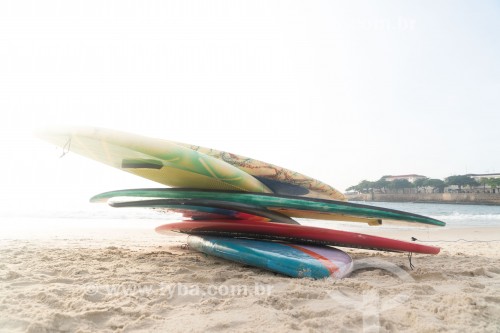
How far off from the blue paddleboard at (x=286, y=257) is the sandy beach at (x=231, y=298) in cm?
8

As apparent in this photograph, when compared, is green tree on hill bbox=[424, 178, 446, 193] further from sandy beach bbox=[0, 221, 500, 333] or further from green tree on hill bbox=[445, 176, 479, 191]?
sandy beach bbox=[0, 221, 500, 333]

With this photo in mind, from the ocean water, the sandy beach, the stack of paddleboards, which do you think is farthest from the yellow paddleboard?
the ocean water

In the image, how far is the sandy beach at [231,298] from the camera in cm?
136

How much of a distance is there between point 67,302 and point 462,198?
133 ft

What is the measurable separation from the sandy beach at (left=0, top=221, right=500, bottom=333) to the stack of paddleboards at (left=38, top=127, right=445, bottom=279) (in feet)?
0.52

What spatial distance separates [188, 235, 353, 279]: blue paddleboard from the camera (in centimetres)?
218

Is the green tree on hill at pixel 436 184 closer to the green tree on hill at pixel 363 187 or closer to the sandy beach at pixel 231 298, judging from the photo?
the green tree on hill at pixel 363 187

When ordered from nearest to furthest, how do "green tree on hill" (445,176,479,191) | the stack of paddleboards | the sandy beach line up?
the sandy beach → the stack of paddleboards → "green tree on hill" (445,176,479,191)

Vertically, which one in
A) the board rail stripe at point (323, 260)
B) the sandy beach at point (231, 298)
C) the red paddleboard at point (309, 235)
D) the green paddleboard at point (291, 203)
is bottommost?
the sandy beach at point (231, 298)

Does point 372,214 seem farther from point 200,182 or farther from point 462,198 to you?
point 462,198

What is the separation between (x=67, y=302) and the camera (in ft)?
5.22

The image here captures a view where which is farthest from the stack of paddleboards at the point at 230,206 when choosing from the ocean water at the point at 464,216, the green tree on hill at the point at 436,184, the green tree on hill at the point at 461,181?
the green tree on hill at the point at 461,181

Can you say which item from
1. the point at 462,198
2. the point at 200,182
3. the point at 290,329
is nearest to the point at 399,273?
the point at 290,329

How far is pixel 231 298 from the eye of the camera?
67.2 inches
